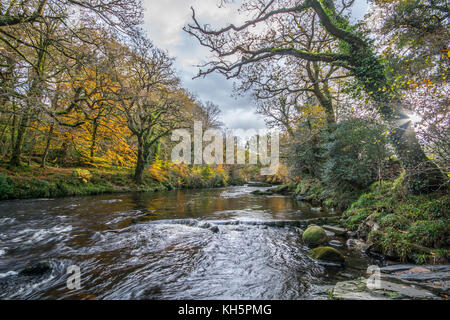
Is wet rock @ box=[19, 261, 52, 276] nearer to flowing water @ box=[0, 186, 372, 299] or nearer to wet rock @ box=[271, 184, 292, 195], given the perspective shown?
A: flowing water @ box=[0, 186, 372, 299]

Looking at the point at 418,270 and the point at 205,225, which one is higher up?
the point at 418,270

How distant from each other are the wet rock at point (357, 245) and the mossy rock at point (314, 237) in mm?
579

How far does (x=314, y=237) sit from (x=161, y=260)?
4.02m

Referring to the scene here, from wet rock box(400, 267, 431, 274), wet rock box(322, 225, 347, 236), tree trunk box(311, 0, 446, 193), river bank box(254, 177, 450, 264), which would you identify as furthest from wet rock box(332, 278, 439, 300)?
wet rock box(322, 225, 347, 236)

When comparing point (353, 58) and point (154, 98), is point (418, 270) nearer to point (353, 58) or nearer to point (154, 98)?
point (353, 58)

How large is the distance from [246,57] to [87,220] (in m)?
8.83

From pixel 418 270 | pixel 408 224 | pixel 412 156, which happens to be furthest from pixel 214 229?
pixel 412 156

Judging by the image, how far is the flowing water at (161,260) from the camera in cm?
296

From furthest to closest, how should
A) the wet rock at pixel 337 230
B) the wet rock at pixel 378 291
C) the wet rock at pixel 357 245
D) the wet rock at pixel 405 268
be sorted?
the wet rock at pixel 337 230 < the wet rock at pixel 357 245 < the wet rock at pixel 405 268 < the wet rock at pixel 378 291

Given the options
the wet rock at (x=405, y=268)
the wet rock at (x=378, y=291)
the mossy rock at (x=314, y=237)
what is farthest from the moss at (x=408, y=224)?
the wet rock at (x=378, y=291)

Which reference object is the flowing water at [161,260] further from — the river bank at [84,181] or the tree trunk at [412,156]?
the river bank at [84,181]

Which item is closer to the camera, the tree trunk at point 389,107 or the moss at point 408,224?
the moss at point 408,224

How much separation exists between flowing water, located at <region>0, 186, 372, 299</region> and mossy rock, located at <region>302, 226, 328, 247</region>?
309mm

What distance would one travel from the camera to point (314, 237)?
5.32 metres
